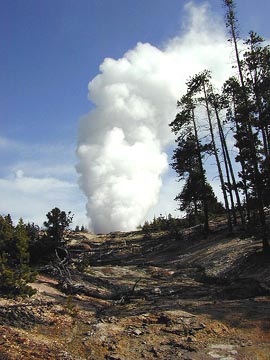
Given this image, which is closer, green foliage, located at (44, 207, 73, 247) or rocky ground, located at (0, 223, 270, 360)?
rocky ground, located at (0, 223, 270, 360)

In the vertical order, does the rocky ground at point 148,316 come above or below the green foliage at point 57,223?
below

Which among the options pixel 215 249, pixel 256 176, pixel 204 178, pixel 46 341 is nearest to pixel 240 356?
pixel 46 341

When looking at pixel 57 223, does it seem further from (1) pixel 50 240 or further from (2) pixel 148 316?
(2) pixel 148 316

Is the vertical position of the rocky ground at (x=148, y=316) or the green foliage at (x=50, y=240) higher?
the green foliage at (x=50, y=240)

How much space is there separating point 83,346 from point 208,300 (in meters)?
5.97

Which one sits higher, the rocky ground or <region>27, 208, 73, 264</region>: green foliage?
<region>27, 208, 73, 264</region>: green foliage

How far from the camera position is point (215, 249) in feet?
76.9

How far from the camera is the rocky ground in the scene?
25.7 ft

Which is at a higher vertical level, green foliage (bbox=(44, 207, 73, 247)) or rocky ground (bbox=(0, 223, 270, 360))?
green foliage (bbox=(44, 207, 73, 247))

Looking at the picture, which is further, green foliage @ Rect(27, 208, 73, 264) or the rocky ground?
green foliage @ Rect(27, 208, 73, 264)

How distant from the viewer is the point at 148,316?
10.2 m

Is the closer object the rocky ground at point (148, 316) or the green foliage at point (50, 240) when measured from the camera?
the rocky ground at point (148, 316)

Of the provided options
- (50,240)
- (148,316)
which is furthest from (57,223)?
(148,316)

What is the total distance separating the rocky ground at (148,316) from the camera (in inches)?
308
